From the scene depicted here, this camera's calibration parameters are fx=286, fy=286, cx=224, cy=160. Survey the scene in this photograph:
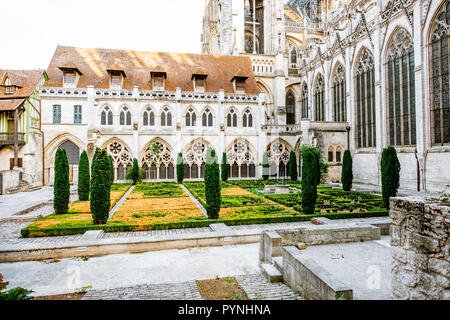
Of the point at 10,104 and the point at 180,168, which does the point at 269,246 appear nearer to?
the point at 180,168

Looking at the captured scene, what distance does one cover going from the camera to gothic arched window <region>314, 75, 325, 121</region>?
32969mm

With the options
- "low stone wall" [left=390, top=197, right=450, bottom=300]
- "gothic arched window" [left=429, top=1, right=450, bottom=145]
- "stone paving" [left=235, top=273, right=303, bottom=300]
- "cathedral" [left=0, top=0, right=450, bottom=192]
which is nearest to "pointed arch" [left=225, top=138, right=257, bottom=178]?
"cathedral" [left=0, top=0, right=450, bottom=192]

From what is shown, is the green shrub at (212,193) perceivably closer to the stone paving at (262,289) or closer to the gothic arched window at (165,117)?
the stone paving at (262,289)

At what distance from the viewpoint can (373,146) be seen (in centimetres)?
2486

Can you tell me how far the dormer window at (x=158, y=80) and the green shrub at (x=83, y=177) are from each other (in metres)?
13.8

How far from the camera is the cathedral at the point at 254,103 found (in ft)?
65.7

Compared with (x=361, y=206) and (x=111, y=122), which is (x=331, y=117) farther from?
(x=111, y=122)

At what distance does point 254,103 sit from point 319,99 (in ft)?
28.9

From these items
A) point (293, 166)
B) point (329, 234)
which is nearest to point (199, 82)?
Answer: point (293, 166)

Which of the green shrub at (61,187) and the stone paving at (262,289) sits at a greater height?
the green shrub at (61,187)

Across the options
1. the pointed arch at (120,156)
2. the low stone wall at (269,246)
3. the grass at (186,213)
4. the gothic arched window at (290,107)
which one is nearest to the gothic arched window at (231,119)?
the pointed arch at (120,156)

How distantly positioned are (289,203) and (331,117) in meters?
17.9

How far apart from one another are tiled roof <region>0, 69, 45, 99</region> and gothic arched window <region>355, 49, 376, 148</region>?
95.9 ft

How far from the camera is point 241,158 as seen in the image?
30.1 m
